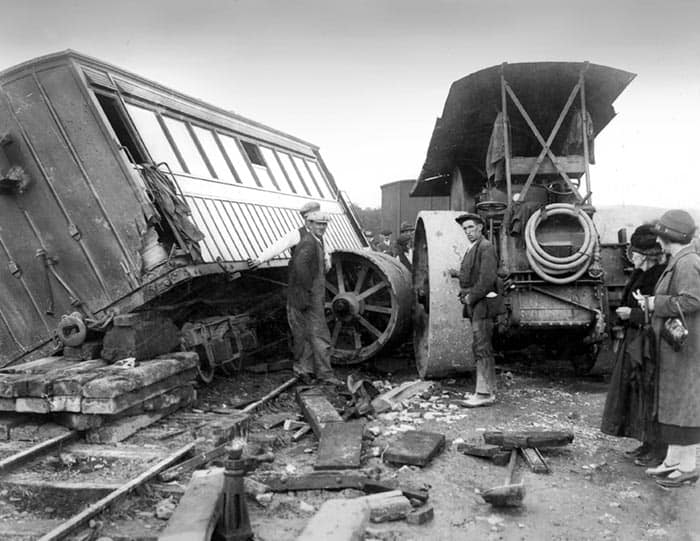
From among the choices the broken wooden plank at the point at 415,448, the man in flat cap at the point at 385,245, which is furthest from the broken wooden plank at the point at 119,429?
the man in flat cap at the point at 385,245

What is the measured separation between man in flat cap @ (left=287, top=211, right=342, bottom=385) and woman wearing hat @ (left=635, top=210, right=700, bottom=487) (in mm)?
3680

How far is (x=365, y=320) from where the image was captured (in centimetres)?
811

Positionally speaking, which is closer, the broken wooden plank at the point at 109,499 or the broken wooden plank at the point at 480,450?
the broken wooden plank at the point at 109,499

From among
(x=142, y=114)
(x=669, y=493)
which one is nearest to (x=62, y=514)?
(x=669, y=493)

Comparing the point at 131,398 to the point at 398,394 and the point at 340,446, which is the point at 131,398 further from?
the point at 398,394

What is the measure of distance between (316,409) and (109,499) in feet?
7.69

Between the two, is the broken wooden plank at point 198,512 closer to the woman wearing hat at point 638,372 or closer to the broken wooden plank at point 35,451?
the broken wooden plank at point 35,451

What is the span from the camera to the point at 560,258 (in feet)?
21.9

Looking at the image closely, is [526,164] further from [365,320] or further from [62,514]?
[62,514]

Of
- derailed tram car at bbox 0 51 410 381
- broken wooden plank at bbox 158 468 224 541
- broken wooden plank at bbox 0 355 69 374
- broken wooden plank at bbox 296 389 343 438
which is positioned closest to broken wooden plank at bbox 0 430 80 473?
broken wooden plank at bbox 0 355 69 374

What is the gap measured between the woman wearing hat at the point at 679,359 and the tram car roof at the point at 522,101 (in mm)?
3144

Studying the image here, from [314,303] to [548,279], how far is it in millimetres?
2517

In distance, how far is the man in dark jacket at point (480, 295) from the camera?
6336 mm

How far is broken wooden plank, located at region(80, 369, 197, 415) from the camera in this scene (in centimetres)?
505
